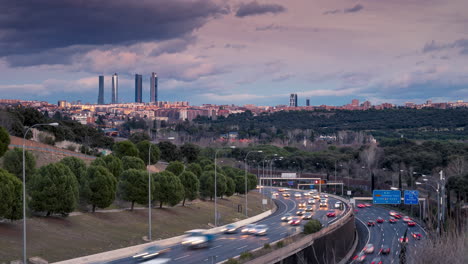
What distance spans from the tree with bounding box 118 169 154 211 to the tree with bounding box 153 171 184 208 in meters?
3.04

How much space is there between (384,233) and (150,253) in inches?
1535

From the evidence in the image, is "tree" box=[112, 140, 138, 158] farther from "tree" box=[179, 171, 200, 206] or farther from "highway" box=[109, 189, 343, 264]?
"highway" box=[109, 189, 343, 264]

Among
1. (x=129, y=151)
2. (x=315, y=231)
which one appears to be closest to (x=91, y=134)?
(x=129, y=151)

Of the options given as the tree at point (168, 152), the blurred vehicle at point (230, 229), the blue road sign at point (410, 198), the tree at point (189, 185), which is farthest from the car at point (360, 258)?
the tree at point (168, 152)

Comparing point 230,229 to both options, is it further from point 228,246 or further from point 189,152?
point 189,152

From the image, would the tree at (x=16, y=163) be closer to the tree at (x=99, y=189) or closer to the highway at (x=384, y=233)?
the tree at (x=99, y=189)

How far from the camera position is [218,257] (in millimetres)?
41156

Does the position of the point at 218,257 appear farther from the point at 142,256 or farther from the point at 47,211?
the point at 47,211

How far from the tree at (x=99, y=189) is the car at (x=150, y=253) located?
11.0 meters

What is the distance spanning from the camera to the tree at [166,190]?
65688mm

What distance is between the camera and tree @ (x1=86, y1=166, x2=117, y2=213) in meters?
54.9

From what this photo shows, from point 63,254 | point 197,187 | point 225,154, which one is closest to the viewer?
point 63,254

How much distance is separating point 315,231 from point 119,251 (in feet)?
62.0

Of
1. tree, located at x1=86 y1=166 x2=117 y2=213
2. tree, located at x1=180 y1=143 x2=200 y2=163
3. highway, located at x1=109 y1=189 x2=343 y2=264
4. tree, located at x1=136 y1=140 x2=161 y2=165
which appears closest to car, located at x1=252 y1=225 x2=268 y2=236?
highway, located at x1=109 y1=189 x2=343 y2=264
